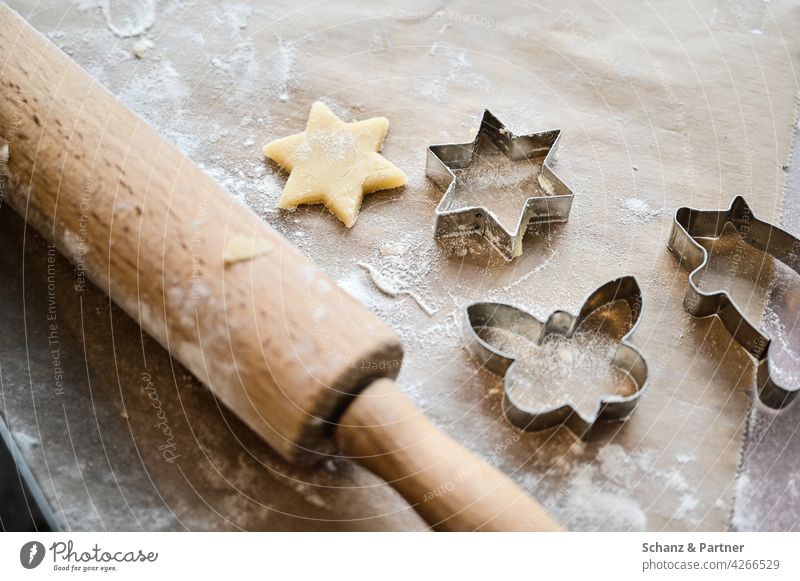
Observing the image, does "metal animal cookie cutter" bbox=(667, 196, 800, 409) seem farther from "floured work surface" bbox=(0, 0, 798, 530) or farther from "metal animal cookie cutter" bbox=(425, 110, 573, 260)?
"metal animal cookie cutter" bbox=(425, 110, 573, 260)

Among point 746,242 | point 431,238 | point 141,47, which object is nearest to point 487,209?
point 431,238

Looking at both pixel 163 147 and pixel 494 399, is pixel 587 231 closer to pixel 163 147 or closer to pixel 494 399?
pixel 494 399

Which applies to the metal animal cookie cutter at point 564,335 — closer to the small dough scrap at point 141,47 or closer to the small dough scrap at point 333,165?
the small dough scrap at point 333,165

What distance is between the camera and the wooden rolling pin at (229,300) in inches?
37.5

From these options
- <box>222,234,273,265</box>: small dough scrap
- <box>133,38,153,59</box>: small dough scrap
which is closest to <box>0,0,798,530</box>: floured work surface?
<box>133,38,153,59</box>: small dough scrap

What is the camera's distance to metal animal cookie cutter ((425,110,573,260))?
1.23 m

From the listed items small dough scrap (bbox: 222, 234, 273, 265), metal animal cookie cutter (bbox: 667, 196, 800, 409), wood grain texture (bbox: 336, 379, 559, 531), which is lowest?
wood grain texture (bbox: 336, 379, 559, 531)

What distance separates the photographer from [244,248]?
1.02 metres

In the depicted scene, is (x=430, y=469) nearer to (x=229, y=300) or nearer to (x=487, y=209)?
(x=229, y=300)

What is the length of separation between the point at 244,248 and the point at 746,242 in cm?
79

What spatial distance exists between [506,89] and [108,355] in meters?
0.85

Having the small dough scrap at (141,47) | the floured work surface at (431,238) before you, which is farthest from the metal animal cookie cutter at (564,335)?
the small dough scrap at (141,47)

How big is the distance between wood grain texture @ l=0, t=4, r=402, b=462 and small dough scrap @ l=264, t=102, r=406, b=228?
212 millimetres
